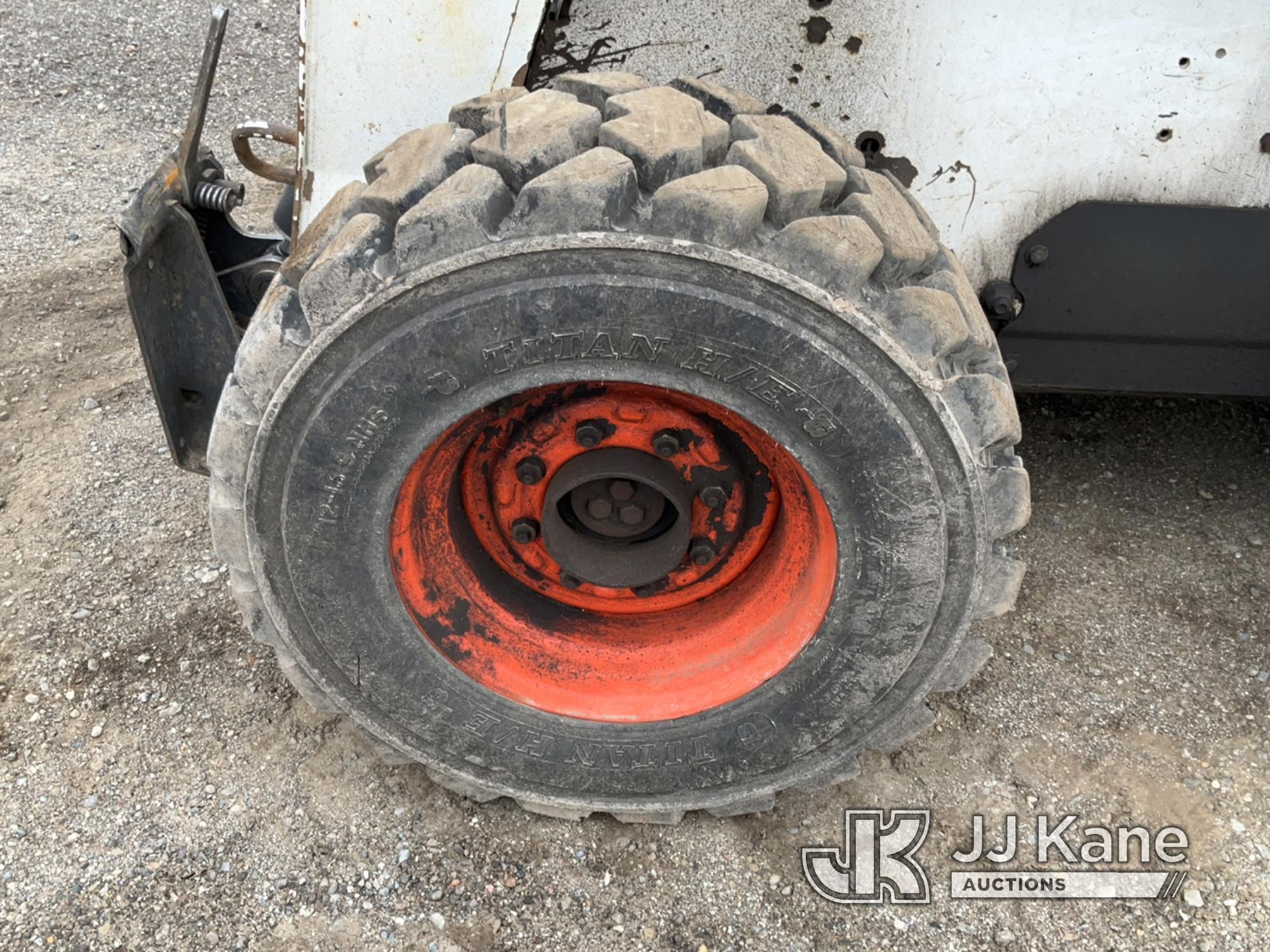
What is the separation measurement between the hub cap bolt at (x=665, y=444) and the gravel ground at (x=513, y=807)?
89 centimetres

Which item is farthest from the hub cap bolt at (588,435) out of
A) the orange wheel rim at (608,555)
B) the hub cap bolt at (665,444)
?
the hub cap bolt at (665,444)

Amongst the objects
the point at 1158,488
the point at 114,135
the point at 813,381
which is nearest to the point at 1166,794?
the point at 1158,488

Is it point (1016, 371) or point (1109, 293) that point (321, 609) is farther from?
point (1109, 293)

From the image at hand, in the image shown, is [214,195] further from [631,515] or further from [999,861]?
[999,861]

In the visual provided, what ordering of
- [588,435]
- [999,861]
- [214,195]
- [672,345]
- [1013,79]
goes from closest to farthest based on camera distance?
[672,345]
[588,435]
[1013,79]
[999,861]
[214,195]

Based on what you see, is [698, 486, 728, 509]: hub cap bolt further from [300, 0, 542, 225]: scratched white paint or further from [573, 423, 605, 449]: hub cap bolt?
[300, 0, 542, 225]: scratched white paint

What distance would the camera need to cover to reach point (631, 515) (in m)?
2.04

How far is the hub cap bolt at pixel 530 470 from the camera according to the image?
2.00 m

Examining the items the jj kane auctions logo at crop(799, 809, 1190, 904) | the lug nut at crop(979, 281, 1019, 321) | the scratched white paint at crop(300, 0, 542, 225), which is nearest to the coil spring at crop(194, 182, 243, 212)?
the scratched white paint at crop(300, 0, 542, 225)

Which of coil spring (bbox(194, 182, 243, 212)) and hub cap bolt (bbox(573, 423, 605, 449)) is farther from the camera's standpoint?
coil spring (bbox(194, 182, 243, 212))

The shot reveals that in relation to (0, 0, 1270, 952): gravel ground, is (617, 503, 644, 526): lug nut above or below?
above

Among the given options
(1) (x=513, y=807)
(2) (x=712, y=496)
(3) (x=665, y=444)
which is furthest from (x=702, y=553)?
(1) (x=513, y=807)

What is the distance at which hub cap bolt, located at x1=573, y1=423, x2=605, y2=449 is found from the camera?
6.41 feet

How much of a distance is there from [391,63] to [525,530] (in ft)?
3.24
